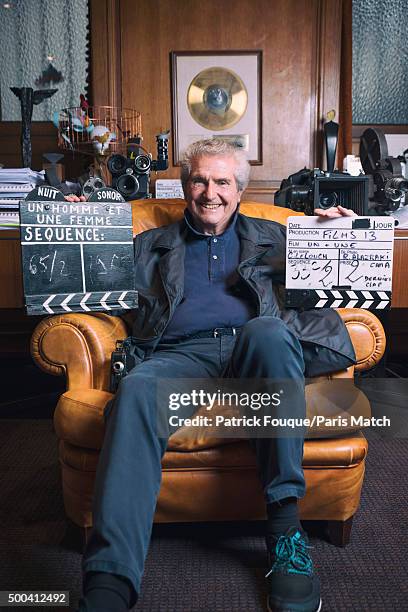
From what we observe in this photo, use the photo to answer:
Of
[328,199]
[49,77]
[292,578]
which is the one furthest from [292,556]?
[49,77]

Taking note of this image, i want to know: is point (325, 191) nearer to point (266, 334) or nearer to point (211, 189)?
point (211, 189)

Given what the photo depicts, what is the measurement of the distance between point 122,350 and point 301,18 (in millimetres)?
2115

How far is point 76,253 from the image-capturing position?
5.03ft

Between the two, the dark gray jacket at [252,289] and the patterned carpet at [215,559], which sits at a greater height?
the dark gray jacket at [252,289]

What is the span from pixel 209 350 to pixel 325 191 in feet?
2.96

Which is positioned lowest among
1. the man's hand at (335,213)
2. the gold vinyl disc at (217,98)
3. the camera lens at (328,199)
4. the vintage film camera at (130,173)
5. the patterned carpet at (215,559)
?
the patterned carpet at (215,559)

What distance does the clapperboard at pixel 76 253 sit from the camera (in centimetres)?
149

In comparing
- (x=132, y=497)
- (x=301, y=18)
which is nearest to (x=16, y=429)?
(x=132, y=497)

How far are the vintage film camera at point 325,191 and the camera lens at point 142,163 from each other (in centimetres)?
54

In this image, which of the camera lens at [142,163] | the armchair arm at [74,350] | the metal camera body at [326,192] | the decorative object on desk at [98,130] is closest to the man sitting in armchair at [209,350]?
the armchair arm at [74,350]

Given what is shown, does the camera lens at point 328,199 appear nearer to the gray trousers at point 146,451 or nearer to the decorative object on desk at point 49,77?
the gray trousers at point 146,451

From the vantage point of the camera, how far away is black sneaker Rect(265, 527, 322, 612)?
1.20 m

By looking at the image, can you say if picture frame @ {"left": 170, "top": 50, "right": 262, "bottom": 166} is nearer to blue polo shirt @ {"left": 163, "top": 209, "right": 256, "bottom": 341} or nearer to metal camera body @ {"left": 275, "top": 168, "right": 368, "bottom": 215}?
metal camera body @ {"left": 275, "top": 168, "right": 368, "bottom": 215}

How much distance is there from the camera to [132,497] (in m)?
1.17
